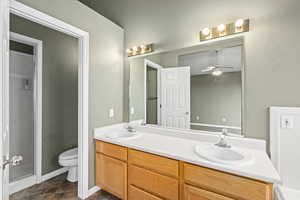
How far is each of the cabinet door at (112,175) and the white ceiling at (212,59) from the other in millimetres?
1409

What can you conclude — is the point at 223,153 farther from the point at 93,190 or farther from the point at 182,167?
the point at 93,190

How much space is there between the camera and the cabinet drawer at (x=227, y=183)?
983 millimetres

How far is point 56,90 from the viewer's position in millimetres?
2488

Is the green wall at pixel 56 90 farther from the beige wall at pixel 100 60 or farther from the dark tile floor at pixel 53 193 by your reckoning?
the beige wall at pixel 100 60

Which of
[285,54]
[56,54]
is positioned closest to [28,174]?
[56,54]

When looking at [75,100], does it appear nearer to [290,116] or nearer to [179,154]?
[179,154]

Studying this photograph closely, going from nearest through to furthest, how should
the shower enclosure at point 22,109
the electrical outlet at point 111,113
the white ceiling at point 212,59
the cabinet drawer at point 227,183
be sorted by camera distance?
the cabinet drawer at point 227,183 → the white ceiling at point 212,59 → the shower enclosure at point 22,109 → the electrical outlet at point 111,113

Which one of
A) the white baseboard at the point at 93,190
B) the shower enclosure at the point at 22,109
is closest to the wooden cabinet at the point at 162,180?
the white baseboard at the point at 93,190

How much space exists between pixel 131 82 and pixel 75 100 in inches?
49.4

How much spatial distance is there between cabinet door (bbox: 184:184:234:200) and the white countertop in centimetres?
21

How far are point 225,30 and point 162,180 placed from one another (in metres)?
1.68

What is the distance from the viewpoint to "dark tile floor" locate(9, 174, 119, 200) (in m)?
1.88

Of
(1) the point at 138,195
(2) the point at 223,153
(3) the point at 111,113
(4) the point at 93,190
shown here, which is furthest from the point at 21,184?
(2) the point at 223,153

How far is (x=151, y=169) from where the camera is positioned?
146 cm
